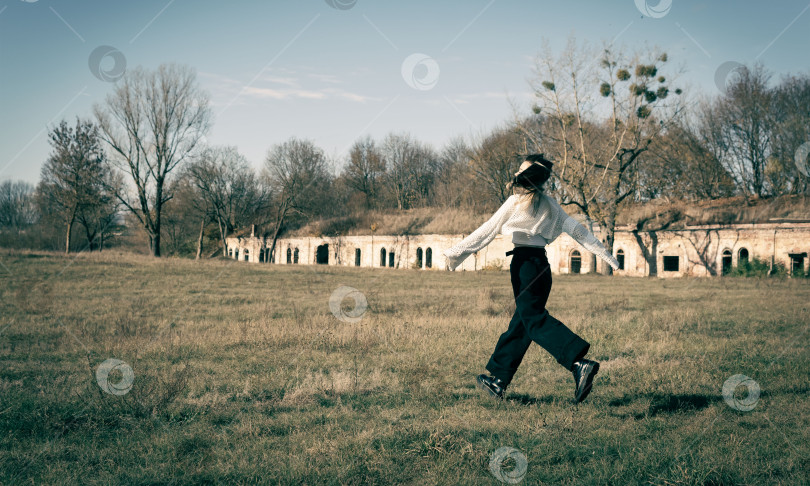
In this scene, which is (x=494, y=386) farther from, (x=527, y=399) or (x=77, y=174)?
(x=77, y=174)

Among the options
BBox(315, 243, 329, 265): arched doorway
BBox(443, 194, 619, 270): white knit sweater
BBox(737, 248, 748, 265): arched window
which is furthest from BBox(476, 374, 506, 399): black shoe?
BBox(315, 243, 329, 265): arched doorway

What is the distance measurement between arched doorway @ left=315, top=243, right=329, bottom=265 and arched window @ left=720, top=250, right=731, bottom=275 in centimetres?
4025

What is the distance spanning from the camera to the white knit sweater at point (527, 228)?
4.64 m

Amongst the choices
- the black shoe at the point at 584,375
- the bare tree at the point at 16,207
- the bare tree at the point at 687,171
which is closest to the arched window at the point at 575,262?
the bare tree at the point at 687,171

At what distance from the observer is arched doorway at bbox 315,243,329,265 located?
5953 cm

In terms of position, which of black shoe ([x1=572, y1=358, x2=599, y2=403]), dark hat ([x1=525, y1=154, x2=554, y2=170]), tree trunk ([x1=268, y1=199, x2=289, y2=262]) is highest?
tree trunk ([x1=268, y1=199, x2=289, y2=262])

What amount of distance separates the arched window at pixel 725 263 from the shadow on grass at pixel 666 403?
3590cm

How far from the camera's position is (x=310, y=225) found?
205ft

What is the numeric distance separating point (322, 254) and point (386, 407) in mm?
56398

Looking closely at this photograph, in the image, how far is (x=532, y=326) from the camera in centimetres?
453

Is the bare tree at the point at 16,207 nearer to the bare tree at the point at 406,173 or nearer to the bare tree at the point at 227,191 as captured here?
the bare tree at the point at 227,191

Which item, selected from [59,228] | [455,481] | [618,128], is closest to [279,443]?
[455,481]

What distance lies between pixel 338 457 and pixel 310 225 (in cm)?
6044

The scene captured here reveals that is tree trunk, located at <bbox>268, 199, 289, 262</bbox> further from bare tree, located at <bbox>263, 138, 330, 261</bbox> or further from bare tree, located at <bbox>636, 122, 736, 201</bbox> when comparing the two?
bare tree, located at <bbox>636, 122, 736, 201</bbox>
